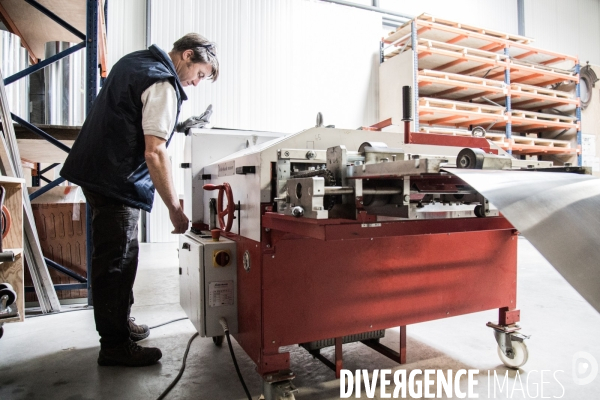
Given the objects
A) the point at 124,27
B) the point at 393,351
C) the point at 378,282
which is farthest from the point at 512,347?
the point at 124,27

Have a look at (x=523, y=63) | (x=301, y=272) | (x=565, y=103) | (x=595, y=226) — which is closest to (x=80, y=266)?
(x=301, y=272)

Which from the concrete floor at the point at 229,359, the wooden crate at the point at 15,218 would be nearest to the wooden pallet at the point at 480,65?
the concrete floor at the point at 229,359

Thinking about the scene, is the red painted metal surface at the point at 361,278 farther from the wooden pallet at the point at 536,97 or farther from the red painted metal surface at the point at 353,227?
the wooden pallet at the point at 536,97

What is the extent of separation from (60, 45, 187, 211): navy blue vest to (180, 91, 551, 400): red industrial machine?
35cm

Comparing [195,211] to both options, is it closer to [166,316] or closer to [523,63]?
[166,316]

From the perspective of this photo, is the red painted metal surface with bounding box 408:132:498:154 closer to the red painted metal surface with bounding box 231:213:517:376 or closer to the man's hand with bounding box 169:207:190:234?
the red painted metal surface with bounding box 231:213:517:376

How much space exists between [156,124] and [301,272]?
0.78m

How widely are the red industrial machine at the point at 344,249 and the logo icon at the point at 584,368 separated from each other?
21 cm

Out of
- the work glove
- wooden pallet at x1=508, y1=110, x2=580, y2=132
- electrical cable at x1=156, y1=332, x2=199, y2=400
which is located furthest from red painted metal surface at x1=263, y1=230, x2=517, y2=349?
wooden pallet at x1=508, y1=110, x2=580, y2=132

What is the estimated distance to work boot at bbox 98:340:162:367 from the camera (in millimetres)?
1634

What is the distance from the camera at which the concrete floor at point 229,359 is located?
1.45 metres

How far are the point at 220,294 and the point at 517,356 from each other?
125 centimetres

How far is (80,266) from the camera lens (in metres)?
2.71

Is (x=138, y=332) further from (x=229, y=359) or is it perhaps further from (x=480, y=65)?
(x=480, y=65)
